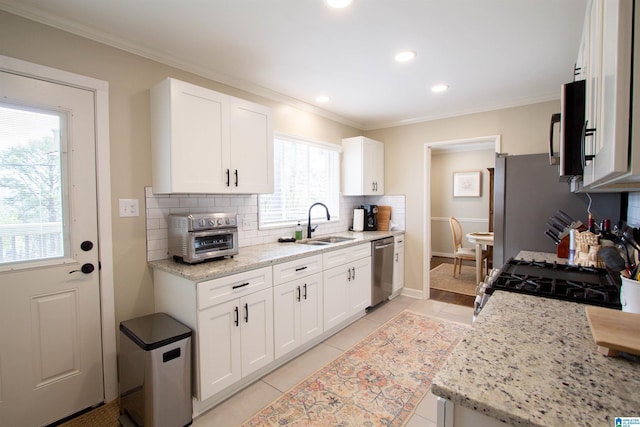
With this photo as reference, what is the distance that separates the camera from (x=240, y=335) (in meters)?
2.13

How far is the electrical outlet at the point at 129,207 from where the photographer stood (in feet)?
7.04

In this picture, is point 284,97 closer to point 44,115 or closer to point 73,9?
point 73,9

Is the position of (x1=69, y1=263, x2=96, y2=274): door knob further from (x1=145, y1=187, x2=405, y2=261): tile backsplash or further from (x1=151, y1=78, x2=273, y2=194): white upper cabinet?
(x1=151, y1=78, x2=273, y2=194): white upper cabinet

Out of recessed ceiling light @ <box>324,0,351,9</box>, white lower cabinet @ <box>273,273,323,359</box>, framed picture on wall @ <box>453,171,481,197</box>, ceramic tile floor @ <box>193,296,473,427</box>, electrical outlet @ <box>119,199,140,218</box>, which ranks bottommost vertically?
ceramic tile floor @ <box>193,296,473,427</box>

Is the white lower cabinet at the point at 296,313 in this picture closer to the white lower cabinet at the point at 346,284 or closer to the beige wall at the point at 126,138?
the white lower cabinet at the point at 346,284

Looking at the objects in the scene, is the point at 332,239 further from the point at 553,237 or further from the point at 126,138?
the point at 126,138

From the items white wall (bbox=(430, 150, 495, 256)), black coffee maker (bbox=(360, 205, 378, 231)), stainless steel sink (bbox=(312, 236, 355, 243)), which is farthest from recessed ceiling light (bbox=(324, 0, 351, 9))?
white wall (bbox=(430, 150, 495, 256))

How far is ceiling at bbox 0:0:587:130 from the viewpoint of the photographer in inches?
69.2

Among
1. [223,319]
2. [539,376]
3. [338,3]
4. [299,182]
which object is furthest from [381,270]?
[539,376]

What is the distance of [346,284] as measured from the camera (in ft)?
10.6

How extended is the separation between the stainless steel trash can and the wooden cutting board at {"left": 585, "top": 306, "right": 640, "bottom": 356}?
1.94 m

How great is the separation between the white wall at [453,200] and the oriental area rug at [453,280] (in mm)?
1078

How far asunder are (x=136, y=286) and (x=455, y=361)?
220 centimetres

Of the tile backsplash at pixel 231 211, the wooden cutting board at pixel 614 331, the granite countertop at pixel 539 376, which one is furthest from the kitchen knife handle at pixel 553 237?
the tile backsplash at pixel 231 211
